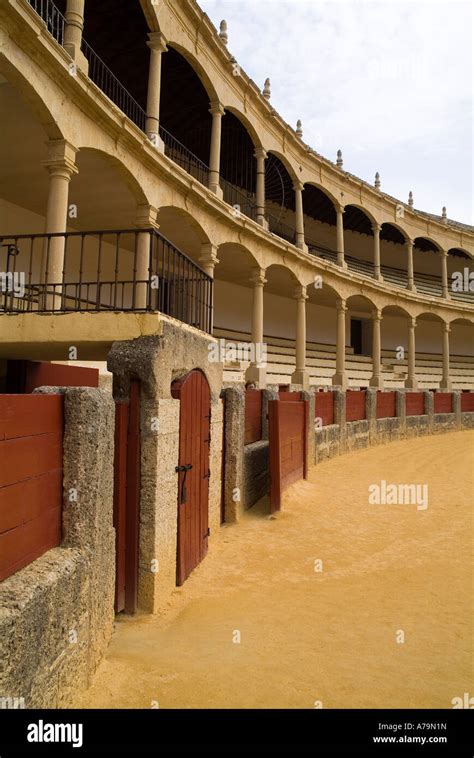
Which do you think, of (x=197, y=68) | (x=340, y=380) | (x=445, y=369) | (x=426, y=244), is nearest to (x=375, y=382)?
(x=340, y=380)

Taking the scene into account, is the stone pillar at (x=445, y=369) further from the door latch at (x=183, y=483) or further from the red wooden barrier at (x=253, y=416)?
the door latch at (x=183, y=483)

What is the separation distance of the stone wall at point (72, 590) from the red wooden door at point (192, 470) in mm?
1297

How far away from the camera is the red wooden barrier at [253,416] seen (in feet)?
25.5

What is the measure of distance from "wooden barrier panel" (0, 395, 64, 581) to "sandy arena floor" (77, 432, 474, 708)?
2.77ft

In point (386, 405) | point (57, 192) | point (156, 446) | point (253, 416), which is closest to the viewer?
point (156, 446)

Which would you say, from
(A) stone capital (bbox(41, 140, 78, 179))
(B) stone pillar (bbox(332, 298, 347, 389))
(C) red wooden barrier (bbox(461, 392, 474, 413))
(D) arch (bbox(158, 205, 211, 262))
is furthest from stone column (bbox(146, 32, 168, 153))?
(C) red wooden barrier (bbox(461, 392, 474, 413))

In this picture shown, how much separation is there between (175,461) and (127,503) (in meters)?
0.60

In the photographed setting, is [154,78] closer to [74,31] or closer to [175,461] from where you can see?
[74,31]

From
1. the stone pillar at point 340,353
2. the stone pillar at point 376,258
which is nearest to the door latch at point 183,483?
the stone pillar at point 340,353

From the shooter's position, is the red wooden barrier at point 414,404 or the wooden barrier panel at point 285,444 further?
the red wooden barrier at point 414,404

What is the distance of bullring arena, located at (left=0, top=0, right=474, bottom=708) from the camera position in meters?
2.57

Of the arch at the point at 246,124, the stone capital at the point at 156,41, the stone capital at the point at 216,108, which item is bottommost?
the stone capital at the point at 156,41

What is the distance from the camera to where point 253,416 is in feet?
26.6
